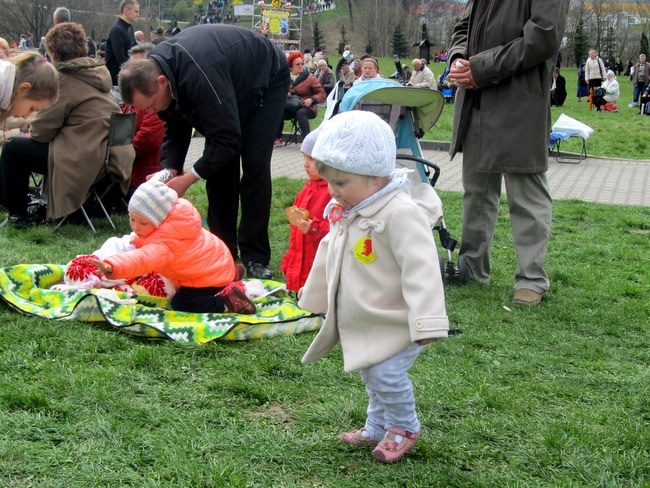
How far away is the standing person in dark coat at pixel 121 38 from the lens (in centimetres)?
1058

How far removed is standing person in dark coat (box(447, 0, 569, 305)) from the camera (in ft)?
16.3

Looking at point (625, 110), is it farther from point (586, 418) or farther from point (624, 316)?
point (586, 418)

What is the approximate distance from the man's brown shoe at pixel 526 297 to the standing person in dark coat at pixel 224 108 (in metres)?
1.77

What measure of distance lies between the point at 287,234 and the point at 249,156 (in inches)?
61.2

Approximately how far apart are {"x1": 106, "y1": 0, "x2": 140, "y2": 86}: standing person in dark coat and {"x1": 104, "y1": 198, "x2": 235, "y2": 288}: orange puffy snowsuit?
643 cm

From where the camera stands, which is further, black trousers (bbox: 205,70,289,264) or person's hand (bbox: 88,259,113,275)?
black trousers (bbox: 205,70,289,264)

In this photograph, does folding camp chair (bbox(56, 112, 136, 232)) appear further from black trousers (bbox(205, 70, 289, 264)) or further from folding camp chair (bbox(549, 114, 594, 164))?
folding camp chair (bbox(549, 114, 594, 164))

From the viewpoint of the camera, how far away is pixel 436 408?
3.53 meters

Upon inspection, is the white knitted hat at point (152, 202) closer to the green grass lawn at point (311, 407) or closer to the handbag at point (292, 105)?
the green grass lawn at point (311, 407)

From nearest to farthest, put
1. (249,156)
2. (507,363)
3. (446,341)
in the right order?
(507,363)
(446,341)
(249,156)

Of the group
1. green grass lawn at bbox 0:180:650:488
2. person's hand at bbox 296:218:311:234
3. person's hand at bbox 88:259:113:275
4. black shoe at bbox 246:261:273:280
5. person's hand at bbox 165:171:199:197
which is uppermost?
person's hand at bbox 165:171:199:197

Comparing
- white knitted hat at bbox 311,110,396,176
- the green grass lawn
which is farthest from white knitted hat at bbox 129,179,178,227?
white knitted hat at bbox 311,110,396,176

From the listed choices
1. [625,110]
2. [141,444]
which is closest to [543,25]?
[141,444]

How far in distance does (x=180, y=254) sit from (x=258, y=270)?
3.52ft
